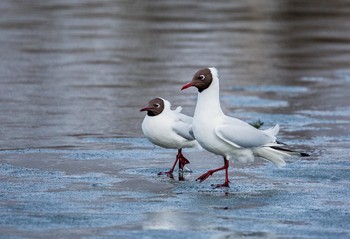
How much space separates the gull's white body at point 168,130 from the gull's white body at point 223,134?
2.45 feet

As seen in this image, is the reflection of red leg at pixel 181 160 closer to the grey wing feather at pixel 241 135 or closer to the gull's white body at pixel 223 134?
the gull's white body at pixel 223 134

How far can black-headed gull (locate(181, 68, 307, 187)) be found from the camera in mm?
11273

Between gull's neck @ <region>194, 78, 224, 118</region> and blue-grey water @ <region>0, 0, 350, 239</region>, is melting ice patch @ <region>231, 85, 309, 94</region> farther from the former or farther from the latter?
gull's neck @ <region>194, 78, 224, 118</region>

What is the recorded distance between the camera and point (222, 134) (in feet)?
36.8

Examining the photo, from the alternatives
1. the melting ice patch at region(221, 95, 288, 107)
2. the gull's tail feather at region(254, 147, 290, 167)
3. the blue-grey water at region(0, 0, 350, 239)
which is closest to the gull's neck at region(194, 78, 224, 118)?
the gull's tail feather at region(254, 147, 290, 167)

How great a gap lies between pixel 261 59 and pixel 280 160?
12223 millimetres

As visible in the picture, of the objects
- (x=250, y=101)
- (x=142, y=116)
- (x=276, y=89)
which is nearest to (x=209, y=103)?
(x=142, y=116)

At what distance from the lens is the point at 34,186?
36.1 feet

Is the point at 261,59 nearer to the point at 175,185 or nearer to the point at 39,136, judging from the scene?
the point at 39,136

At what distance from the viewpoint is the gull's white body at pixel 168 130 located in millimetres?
12219

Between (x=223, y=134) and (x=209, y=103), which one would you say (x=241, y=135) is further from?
(x=209, y=103)

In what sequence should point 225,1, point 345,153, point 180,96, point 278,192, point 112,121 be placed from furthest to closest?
point 225,1 < point 180,96 < point 112,121 < point 345,153 < point 278,192

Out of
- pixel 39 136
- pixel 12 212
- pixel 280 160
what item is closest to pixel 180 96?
pixel 39 136

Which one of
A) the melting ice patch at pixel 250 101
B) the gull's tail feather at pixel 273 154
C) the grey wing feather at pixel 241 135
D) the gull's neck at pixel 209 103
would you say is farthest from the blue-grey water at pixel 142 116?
the gull's neck at pixel 209 103
